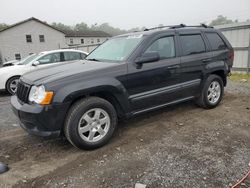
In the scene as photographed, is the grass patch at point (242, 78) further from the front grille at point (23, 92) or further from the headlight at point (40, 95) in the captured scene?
the front grille at point (23, 92)

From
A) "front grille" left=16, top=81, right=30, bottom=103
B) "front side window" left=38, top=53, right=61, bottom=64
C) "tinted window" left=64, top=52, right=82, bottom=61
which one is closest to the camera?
"front grille" left=16, top=81, right=30, bottom=103

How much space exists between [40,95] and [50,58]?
5.41 m

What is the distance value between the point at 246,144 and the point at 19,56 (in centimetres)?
3405

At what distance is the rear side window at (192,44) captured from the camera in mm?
4225

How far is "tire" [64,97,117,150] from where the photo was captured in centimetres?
301

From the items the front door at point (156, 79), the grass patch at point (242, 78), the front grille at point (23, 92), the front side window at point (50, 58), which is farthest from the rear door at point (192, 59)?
the front side window at point (50, 58)

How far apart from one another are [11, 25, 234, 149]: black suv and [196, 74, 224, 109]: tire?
2 cm

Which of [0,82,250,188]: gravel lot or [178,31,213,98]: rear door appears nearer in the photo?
[0,82,250,188]: gravel lot

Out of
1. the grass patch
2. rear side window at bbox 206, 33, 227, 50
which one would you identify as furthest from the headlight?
the grass patch

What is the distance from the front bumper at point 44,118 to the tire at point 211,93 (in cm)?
310

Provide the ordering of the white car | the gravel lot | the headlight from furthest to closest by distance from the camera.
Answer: the white car → the headlight → the gravel lot

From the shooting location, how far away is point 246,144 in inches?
127

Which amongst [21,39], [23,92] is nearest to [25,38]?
[21,39]

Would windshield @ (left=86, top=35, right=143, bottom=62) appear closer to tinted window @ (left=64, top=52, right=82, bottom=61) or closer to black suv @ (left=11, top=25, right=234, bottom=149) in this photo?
black suv @ (left=11, top=25, right=234, bottom=149)
